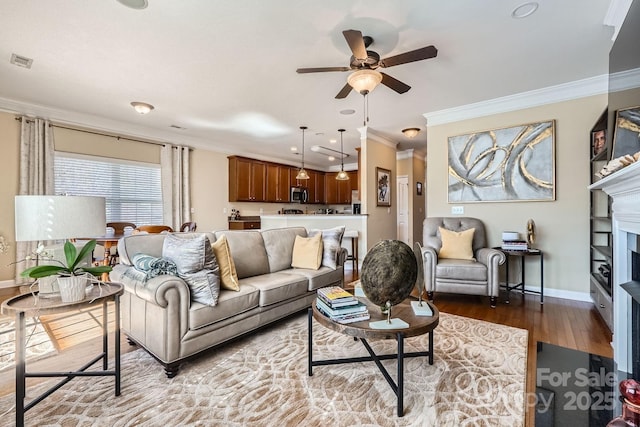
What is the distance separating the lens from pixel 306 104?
412cm

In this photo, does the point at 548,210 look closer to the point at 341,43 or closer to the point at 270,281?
the point at 341,43

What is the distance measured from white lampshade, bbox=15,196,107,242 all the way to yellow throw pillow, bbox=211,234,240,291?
35.0 inches

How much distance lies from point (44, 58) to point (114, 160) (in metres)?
2.41

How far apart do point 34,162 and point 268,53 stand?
3.97 meters

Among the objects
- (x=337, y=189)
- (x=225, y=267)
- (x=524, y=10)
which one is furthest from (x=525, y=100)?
(x=337, y=189)

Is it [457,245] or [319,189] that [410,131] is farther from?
[319,189]

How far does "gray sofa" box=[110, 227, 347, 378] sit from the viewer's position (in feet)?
6.29

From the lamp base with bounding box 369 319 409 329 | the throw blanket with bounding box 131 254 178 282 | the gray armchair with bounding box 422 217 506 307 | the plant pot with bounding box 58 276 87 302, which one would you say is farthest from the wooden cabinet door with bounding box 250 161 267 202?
the lamp base with bounding box 369 319 409 329

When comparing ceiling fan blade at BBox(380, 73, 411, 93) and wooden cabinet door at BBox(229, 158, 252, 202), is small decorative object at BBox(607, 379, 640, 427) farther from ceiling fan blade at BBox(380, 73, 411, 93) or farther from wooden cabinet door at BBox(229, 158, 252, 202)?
wooden cabinet door at BBox(229, 158, 252, 202)

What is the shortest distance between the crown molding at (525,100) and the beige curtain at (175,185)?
455 cm

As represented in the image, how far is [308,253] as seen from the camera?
3254 mm

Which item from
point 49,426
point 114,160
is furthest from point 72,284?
point 114,160

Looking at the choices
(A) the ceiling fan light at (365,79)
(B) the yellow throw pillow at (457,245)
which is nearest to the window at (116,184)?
(A) the ceiling fan light at (365,79)

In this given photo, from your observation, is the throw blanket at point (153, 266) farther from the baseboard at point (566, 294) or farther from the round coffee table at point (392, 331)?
the baseboard at point (566, 294)
